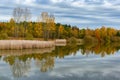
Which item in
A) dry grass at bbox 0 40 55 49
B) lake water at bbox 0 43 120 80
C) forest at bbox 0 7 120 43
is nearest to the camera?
lake water at bbox 0 43 120 80

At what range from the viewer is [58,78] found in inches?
621

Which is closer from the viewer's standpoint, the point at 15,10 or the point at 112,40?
the point at 15,10

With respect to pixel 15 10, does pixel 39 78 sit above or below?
below

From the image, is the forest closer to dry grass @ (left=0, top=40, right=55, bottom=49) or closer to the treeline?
the treeline

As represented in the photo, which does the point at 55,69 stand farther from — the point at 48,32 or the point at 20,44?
the point at 48,32

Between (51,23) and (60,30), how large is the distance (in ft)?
61.4

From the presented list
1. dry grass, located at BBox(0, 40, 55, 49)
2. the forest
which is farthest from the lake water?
the forest

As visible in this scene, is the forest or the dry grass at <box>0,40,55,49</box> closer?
the dry grass at <box>0,40,55,49</box>

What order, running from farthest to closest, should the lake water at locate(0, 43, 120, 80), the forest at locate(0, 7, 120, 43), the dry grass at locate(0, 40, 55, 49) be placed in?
the forest at locate(0, 7, 120, 43) < the dry grass at locate(0, 40, 55, 49) < the lake water at locate(0, 43, 120, 80)

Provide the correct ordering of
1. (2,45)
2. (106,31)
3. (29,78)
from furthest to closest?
(106,31)
(2,45)
(29,78)

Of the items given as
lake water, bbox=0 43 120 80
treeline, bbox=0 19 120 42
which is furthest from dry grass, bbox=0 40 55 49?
treeline, bbox=0 19 120 42

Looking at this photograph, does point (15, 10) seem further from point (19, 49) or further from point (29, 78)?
point (29, 78)

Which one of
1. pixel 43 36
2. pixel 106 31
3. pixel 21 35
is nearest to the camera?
pixel 21 35

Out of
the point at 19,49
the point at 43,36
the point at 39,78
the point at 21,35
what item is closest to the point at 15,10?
the point at 21,35
